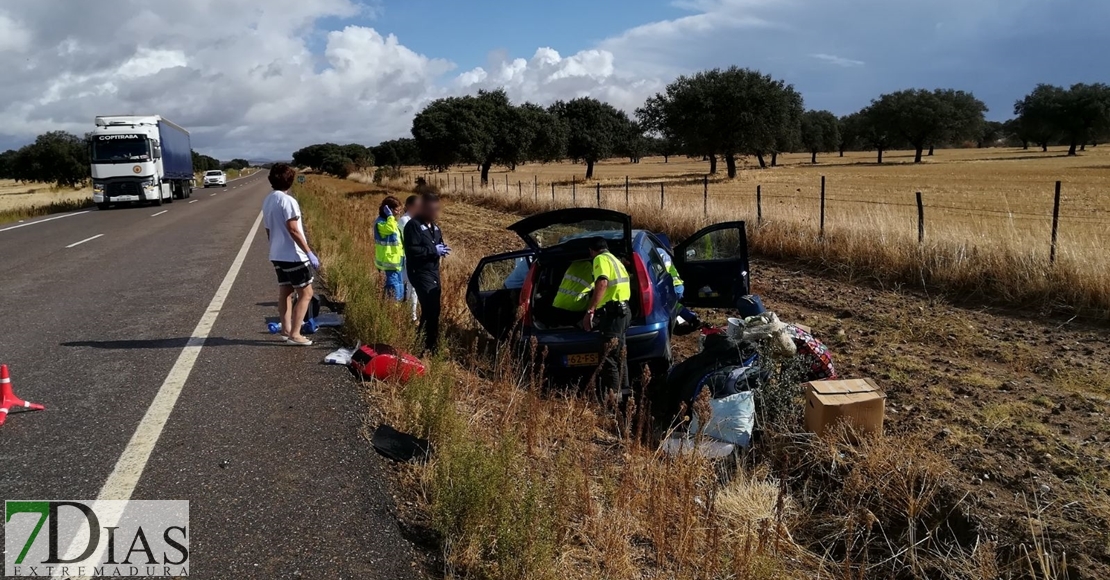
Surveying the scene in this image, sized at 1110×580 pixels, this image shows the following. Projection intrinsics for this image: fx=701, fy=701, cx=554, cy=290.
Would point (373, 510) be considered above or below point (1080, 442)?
above

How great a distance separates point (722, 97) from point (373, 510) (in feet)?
148

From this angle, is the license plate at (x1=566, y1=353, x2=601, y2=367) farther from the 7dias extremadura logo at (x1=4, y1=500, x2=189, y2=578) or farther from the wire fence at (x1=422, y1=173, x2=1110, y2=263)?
the wire fence at (x1=422, y1=173, x2=1110, y2=263)

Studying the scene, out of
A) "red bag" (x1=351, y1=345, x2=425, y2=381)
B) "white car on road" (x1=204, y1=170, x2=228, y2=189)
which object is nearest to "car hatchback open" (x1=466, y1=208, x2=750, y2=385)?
"red bag" (x1=351, y1=345, x2=425, y2=381)

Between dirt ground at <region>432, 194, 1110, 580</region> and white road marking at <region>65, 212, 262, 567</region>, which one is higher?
white road marking at <region>65, 212, 262, 567</region>

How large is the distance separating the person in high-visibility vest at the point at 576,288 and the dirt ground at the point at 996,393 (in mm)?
1812

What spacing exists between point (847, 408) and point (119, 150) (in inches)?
1094

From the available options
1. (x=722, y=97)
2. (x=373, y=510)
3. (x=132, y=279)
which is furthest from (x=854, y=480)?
(x=722, y=97)

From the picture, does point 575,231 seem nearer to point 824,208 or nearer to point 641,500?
point 641,500

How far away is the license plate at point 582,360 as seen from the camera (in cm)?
592

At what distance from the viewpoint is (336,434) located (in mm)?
4094

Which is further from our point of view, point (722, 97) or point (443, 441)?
point (722, 97)

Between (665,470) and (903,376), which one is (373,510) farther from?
(903,376)

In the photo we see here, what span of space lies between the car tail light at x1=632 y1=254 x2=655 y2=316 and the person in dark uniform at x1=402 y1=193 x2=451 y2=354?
183 centimetres

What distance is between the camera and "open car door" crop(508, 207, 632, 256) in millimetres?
6035
